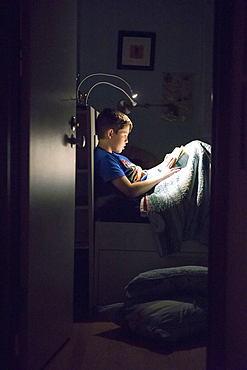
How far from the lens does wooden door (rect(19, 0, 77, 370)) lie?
109cm

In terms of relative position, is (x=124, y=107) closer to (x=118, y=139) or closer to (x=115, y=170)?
(x=118, y=139)

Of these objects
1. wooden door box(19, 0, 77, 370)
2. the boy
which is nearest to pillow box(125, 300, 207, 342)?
wooden door box(19, 0, 77, 370)

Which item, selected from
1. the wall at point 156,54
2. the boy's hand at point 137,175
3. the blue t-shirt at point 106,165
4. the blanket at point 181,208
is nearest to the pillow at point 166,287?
the blanket at point 181,208

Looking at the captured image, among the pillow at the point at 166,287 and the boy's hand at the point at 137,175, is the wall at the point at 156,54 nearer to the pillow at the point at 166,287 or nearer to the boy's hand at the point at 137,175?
the boy's hand at the point at 137,175

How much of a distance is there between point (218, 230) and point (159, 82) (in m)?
2.64

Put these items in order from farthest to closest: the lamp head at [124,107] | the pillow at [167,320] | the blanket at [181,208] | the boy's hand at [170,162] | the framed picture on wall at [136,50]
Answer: the framed picture on wall at [136,50], the lamp head at [124,107], the boy's hand at [170,162], the blanket at [181,208], the pillow at [167,320]

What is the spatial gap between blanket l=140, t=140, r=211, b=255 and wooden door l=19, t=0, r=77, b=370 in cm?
57

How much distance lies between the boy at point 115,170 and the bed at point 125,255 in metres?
0.13

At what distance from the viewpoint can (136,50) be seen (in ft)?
11.3

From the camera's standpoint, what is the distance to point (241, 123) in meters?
1.05

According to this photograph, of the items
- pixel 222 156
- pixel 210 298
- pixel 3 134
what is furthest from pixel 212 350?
pixel 3 134

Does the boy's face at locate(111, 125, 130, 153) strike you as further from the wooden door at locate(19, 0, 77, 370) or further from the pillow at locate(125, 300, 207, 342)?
the pillow at locate(125, 300, 207, 342)

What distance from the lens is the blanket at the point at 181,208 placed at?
195 cm

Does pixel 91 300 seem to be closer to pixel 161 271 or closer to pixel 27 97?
pixel 161 271
